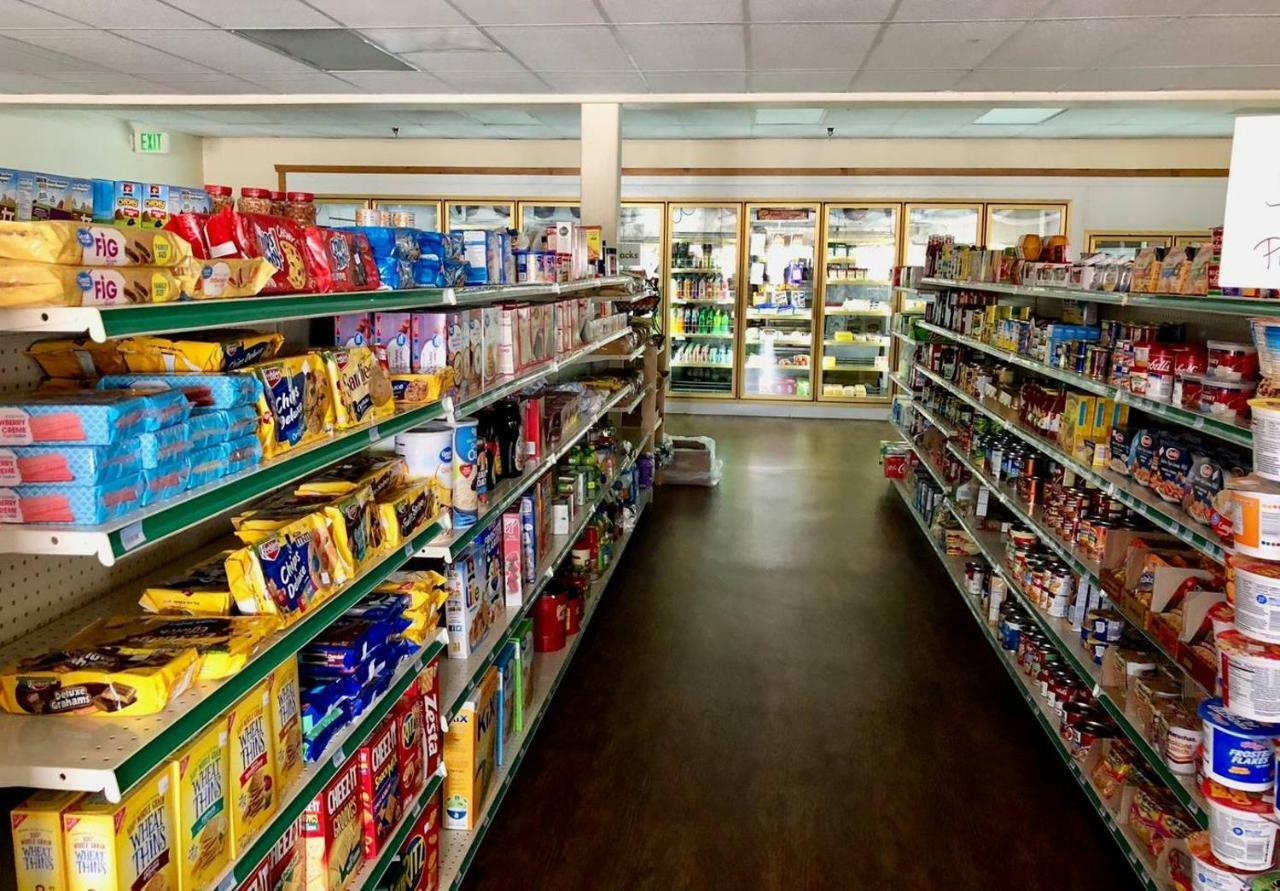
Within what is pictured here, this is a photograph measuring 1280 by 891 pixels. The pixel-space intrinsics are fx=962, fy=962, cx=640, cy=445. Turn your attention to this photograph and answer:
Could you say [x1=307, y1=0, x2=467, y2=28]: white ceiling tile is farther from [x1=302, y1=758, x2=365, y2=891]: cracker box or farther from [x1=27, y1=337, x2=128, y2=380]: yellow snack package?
[x1=302, y1=758, x2=365, y2=891]: cracker box

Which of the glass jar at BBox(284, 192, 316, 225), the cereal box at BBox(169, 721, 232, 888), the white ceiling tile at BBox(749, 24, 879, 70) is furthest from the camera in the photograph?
the white ceiling tile at BBox(749, 24, 879, 70)

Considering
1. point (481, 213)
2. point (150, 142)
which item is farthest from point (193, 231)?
point (481, 213)

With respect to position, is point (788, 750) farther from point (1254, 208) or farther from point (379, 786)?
point (1254, 208)

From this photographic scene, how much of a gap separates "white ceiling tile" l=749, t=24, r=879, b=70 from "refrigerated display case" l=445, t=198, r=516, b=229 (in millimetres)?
5529

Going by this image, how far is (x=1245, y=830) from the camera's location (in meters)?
2.26

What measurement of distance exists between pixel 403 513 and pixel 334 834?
0.77 m

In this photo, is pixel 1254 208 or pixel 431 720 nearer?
pixel 1254 208

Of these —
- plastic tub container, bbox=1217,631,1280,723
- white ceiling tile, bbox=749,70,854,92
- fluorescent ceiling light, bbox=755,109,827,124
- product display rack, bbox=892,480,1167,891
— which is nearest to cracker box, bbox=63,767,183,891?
plastic tub container, bbox=1217,631,1280,723

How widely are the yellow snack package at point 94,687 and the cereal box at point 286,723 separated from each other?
0.32m

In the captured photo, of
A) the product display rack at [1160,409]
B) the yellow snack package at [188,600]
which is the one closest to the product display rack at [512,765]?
the yellow snack package at [188,600]

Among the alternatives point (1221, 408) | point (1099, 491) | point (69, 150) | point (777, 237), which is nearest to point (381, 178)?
point (69, 150)

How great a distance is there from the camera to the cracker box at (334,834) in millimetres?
2041

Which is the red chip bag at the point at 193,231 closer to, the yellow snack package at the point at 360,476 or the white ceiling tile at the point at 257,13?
the yellow snack package at the point at 360,476

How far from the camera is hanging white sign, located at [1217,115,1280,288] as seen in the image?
2180 mm
